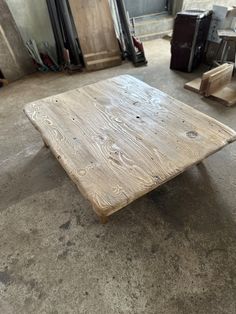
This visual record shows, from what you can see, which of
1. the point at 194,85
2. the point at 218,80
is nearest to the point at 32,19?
the point at 194,85

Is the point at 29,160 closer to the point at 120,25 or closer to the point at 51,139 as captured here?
the point at 51,139

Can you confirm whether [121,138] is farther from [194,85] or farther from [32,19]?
[32,19]

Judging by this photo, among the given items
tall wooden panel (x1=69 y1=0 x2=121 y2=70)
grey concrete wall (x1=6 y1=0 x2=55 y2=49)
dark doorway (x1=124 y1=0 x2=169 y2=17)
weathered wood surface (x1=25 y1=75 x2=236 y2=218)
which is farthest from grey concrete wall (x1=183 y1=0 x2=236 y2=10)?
weathered wood surface (x1=25 y1=75 x2=236 y2=218)

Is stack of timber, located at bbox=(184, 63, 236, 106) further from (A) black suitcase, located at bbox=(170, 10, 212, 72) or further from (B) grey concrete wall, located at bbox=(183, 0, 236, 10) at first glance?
(B) grey concrete wall, located at bbox=(183, 0, 236, 10)

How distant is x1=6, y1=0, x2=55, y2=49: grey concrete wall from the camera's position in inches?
102

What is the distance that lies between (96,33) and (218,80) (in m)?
1.66

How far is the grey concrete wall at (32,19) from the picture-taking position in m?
2.58

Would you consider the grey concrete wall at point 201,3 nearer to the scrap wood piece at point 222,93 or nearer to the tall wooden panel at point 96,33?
the tall wooden panel at point 96,33

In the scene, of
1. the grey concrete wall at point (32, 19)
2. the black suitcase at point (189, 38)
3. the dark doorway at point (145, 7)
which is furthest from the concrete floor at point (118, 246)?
the dark doorway at point (145, 7)

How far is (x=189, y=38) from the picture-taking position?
7.97 ft

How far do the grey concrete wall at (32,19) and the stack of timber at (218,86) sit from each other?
6.68 feet

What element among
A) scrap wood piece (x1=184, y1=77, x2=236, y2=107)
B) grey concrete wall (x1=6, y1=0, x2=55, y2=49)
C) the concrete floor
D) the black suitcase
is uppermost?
grey concrete wall (x1=6, y1=0, x2=55, y2=49)

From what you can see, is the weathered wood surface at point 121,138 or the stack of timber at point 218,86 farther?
the stack of timber at point 218,86

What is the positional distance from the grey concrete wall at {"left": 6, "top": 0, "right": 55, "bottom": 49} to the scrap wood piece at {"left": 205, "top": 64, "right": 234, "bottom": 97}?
2184mm
